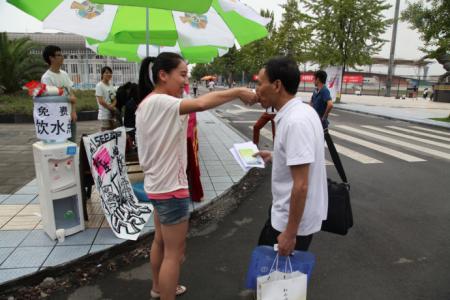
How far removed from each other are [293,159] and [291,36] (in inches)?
1173

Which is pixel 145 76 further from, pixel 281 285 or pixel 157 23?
pixel 157 23

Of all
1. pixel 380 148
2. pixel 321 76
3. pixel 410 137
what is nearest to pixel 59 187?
pixel 321 76

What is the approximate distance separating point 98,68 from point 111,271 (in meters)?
19.6

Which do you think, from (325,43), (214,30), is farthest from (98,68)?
(214,30)

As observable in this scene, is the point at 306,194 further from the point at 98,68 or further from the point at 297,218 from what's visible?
the point at 98,68

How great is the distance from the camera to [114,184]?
13.1ft

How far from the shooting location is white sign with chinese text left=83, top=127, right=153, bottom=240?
3781 mm

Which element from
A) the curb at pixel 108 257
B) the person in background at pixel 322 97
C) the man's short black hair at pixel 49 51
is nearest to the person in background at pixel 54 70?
the man's short black hair at pixel 49 51

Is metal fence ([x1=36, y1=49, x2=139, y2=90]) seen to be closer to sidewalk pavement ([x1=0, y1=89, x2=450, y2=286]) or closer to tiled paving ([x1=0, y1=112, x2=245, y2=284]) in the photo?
sidewalk pavement ([x1=0, y1=89, x2=450, y2=286])

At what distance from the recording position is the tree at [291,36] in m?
27.1

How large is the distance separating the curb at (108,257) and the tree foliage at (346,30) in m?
21.2

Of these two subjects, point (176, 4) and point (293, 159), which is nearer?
point (293, 159)

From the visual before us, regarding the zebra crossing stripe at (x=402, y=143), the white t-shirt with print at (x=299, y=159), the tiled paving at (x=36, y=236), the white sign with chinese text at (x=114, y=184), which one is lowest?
the tiled paving at (x=36, y=236)

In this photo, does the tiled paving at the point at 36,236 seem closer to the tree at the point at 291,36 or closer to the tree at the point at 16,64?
the tree at the point at 16,64
